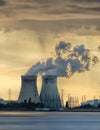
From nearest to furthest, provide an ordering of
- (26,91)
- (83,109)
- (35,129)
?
(35,129)
(26,91)
(83,109)

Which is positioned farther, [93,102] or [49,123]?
[93,102]

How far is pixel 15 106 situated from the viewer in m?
178

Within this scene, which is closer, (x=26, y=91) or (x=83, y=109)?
(x=26, y=91)

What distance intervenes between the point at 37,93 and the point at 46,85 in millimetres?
4381

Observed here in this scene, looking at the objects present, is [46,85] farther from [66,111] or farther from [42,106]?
[66,111]

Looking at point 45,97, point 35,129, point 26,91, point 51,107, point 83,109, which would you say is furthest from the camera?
point 83,109

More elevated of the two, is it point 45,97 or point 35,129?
point 45,97

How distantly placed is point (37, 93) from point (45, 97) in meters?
4.34

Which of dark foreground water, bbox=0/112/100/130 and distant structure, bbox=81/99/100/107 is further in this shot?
distant structure, bbox=81/99/100/107

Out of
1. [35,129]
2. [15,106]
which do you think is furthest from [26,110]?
[35,129]

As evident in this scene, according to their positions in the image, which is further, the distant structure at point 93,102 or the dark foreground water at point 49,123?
the distant structure at point 93,102

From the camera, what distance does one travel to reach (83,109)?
626 ft

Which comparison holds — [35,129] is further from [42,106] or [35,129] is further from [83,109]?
[83,109]

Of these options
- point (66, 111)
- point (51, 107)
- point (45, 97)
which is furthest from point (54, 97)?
point (66, 111)
